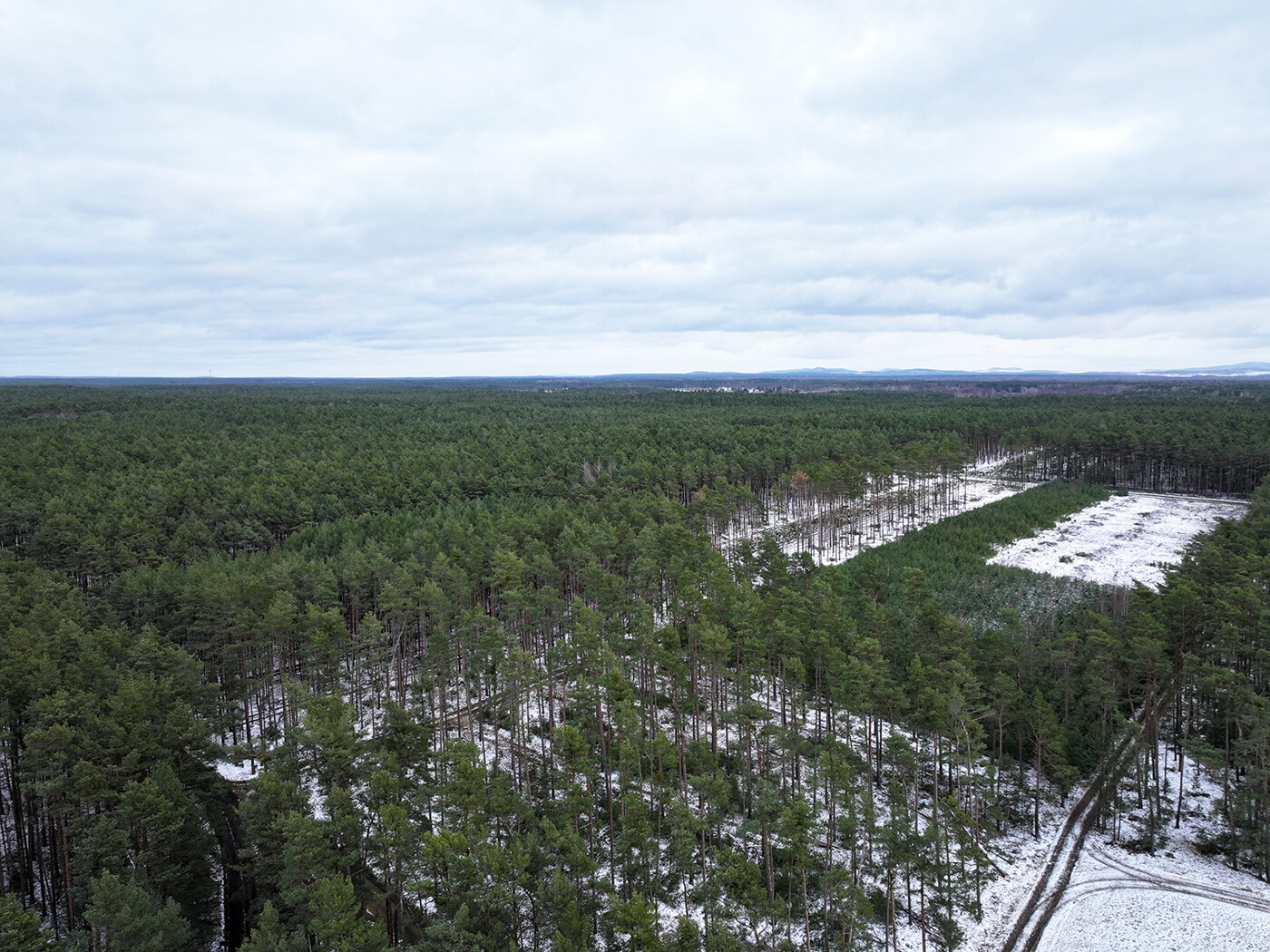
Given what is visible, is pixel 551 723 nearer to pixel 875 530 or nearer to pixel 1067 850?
pixel 1067 850

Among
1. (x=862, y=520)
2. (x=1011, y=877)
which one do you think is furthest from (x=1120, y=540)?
(x=1011, y=877)

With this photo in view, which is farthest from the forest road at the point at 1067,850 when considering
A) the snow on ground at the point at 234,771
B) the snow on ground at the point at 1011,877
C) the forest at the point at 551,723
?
the snow on ground at the point at 234,771

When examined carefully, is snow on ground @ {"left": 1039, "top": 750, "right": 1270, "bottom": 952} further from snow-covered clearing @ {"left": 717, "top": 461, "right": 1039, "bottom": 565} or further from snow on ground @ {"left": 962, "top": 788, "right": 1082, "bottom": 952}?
snow-covered clearing @ {"left": 717, "top": 461, "right": 1039, "bottom": 565}

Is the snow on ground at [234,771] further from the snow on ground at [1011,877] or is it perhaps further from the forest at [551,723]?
the snow on ground at [1011,877]

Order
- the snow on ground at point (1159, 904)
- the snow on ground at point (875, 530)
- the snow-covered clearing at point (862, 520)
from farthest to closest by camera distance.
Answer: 1. the snow-covered clearing at point (862, 520)
2. the snow on ground at point (875, 530)
3. the snow on ground at point (1159, 904)

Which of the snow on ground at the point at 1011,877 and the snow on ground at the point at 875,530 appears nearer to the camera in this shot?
the snow on ground at the point at 1011,877

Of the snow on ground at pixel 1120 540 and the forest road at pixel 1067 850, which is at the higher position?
the snow on ground at pixel 1120 540

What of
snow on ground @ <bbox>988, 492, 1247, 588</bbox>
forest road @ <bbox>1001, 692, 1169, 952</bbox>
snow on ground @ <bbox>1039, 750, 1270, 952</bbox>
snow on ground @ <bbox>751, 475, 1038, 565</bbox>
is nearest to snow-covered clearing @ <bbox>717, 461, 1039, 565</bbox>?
snow on ground @ <bbox>751, 475, 1038, 565</bbox>
